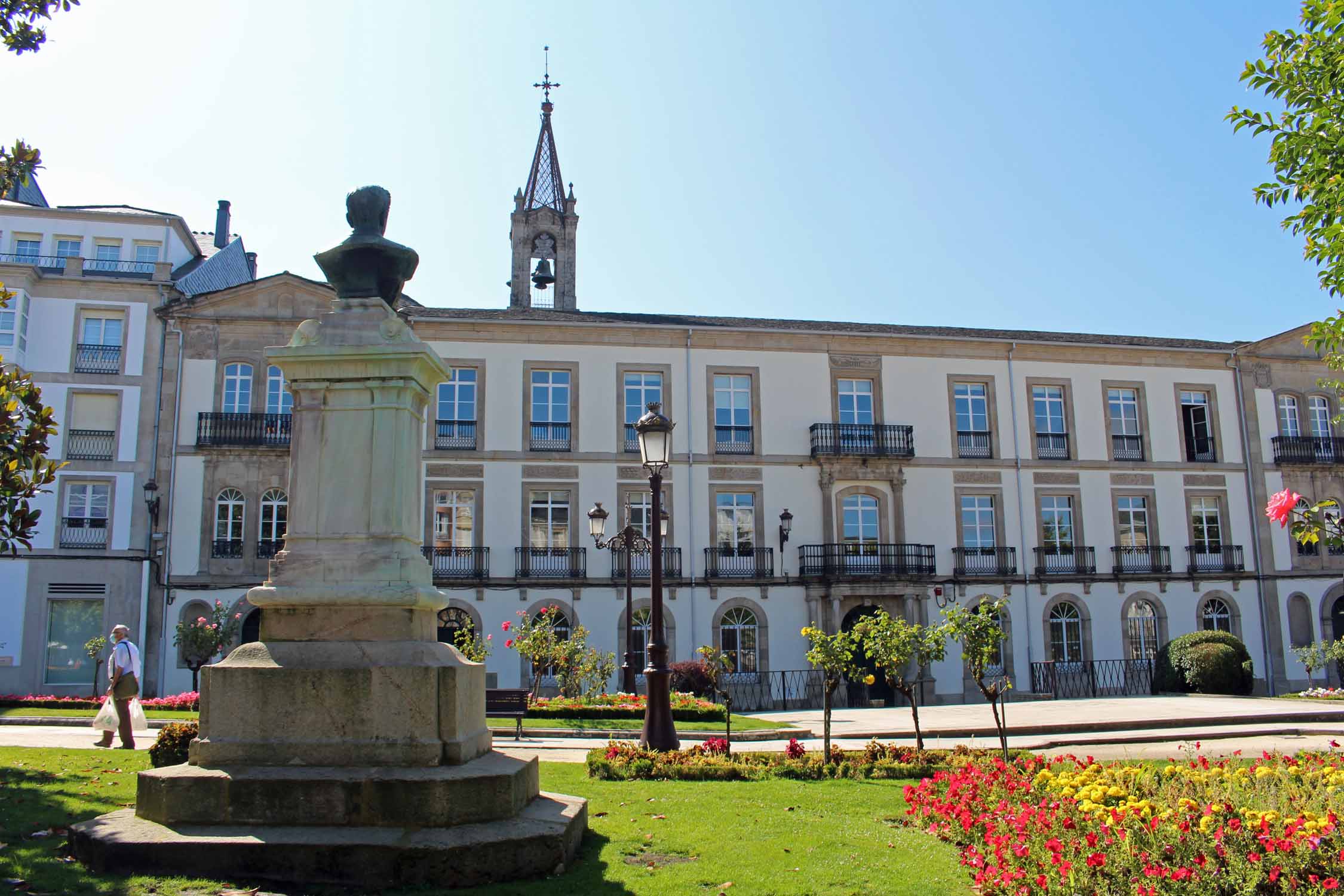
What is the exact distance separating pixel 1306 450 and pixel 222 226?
133 ft

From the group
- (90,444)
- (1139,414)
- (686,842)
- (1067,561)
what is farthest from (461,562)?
(686,842)

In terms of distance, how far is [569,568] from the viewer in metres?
31.0

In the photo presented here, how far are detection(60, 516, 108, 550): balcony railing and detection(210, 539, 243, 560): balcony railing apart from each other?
2870 millimetres

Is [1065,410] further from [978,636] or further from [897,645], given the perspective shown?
[978,636]

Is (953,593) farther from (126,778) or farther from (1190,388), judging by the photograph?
(126,778)

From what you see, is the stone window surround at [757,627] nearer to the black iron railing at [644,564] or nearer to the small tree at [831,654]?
the black iron railing at [644,564]

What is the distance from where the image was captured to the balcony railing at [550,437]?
32.0 m

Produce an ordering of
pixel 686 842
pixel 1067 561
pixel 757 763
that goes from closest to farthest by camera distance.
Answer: pixel 686 842 → pixel 757 763 → pixel 1067 561

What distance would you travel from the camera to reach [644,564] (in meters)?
31.6

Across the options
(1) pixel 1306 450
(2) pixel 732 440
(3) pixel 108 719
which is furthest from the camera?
(1) pixel 1306 450

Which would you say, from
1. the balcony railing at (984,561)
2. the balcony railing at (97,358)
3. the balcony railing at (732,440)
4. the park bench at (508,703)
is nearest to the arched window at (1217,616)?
the balcony railing at (984,561)

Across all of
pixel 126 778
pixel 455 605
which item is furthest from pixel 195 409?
pixel 126 778

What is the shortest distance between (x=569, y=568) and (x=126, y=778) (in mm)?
21639

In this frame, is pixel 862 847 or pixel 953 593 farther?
pixel 953 593
